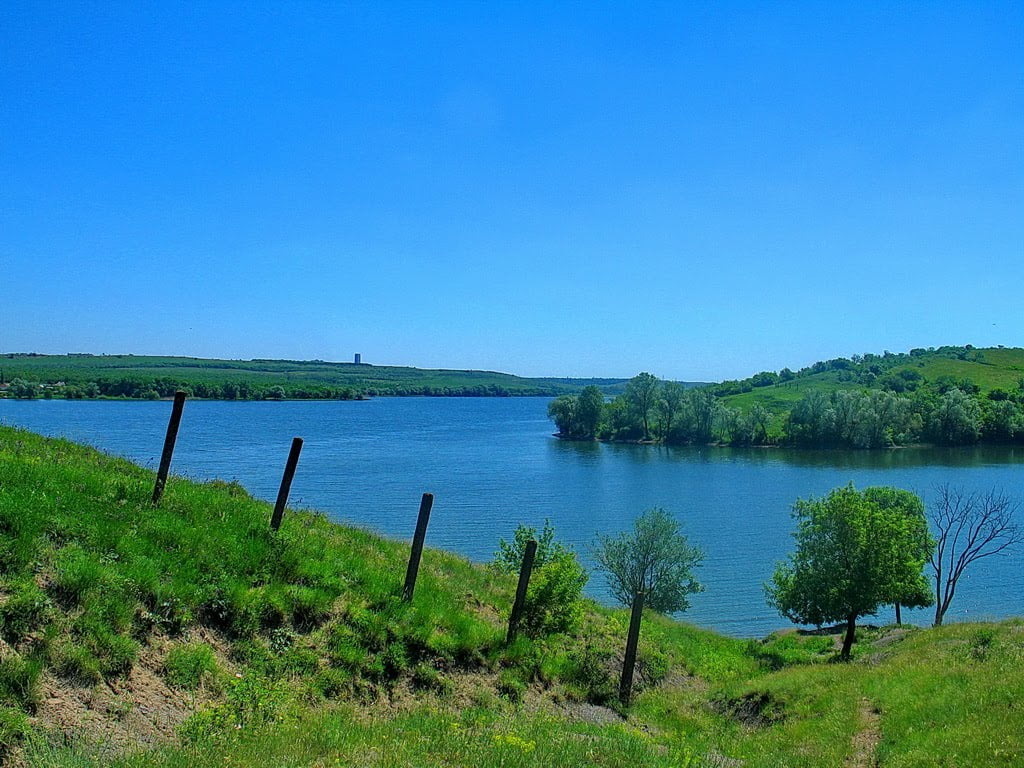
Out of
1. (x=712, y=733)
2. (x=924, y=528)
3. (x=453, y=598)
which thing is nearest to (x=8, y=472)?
(x=453, y=598)

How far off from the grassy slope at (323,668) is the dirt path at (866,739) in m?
0.06

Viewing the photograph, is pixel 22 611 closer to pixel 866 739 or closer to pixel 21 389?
pixel 866 739

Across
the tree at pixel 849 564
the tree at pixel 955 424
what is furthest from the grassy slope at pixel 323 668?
the tree at pixel 955 424

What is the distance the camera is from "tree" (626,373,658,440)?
13550 cm

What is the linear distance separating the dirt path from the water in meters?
A: 15.4

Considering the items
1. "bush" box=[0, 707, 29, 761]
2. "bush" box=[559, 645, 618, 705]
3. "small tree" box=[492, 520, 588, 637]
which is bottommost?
Result: "bush" box=[559, 645, 618, 705]

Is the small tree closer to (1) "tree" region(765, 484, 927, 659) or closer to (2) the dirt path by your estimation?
(2) the dirt path

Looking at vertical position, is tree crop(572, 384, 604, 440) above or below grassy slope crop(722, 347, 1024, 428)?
below

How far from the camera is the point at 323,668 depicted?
33.3 ft

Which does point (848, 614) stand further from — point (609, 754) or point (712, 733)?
point (609, 754)

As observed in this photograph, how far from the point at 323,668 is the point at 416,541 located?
332 cm

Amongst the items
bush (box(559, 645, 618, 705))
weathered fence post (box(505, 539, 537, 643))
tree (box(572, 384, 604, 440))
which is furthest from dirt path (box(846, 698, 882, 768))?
tree (box(572, 384, 604, 440))

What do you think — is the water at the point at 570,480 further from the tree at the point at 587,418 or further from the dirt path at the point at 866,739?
the dirt path at the point at 866,739

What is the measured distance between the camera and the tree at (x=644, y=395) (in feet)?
445
